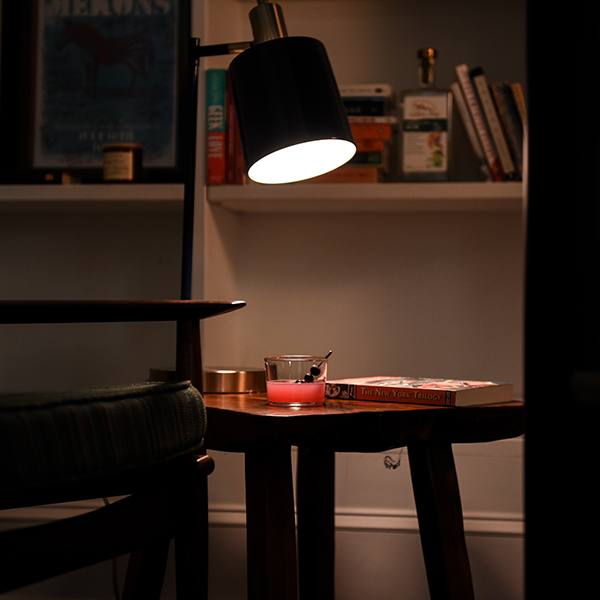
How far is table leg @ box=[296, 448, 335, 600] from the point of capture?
1.24 metres

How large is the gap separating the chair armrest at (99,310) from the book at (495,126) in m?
0.77

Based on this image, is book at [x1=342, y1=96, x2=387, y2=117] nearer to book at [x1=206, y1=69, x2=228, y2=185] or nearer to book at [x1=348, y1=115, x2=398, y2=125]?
book at [x1=348, y1=115, x2=398, y2=125]

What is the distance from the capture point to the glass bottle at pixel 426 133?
55.6 inches

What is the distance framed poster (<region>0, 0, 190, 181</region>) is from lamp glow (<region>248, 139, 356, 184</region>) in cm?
56

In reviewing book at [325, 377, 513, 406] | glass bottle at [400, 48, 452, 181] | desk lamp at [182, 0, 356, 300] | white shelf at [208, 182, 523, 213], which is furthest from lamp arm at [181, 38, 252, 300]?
glass bottle at [400, 48, 452, 181]

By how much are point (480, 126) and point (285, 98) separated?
1.87 ft

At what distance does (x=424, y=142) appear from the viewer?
4.66 ft

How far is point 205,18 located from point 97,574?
1334mm

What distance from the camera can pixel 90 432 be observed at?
26.6 inches

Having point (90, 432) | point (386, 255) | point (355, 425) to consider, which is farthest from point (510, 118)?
point (90, 432)


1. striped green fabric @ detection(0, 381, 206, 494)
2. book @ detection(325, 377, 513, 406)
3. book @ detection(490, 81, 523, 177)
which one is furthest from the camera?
book @ detection(490, 81, 523, 177)

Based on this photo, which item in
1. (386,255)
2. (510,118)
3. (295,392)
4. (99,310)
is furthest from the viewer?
(386,255)

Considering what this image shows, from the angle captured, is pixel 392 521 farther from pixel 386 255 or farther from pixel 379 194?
pixel 379 194

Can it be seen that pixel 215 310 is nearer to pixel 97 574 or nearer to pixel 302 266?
pixel 302 266
